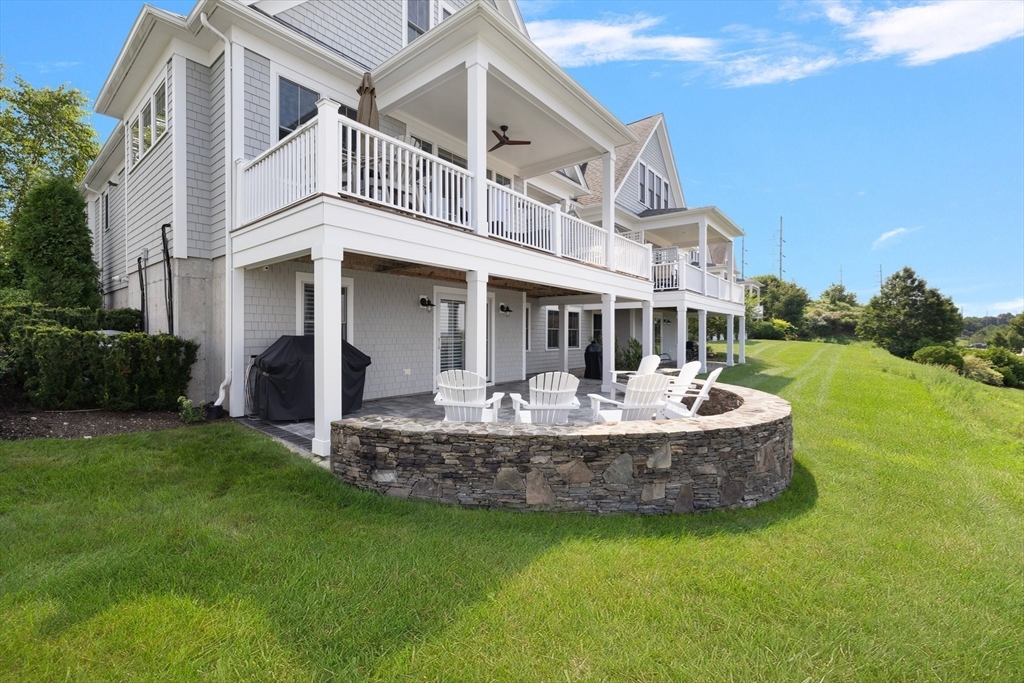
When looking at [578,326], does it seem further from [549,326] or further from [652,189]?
[652,189]

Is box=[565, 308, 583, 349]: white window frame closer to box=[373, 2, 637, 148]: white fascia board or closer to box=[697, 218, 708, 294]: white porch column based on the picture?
box=[697, 218, 708, 294]: white porch column

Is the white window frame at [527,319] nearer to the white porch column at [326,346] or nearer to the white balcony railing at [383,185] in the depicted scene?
the white balcony railing at [383,185]

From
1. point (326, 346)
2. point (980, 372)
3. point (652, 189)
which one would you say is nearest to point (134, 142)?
point (326, 346)

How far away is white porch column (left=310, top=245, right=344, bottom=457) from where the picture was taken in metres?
5.41

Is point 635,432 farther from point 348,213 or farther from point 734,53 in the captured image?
point 734,53

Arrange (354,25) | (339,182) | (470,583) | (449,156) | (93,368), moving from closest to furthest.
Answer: (470,583)
(339,182)
(93,368)
(354,25)
(449,156)

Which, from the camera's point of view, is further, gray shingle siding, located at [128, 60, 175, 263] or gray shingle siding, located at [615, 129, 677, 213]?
gray shingle siding, located at [615, 129, 677, 213]

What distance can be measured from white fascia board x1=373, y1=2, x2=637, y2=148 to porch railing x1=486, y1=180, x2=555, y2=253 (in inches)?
73.2

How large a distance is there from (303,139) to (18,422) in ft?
16.4

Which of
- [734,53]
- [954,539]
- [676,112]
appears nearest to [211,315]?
[954,539]

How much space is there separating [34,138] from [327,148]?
77.5ft

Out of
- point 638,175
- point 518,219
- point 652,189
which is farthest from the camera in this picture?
Answer: point 652,189

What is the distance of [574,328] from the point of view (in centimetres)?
1795

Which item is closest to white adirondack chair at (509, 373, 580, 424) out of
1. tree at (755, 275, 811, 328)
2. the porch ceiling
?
the porch ceiling
